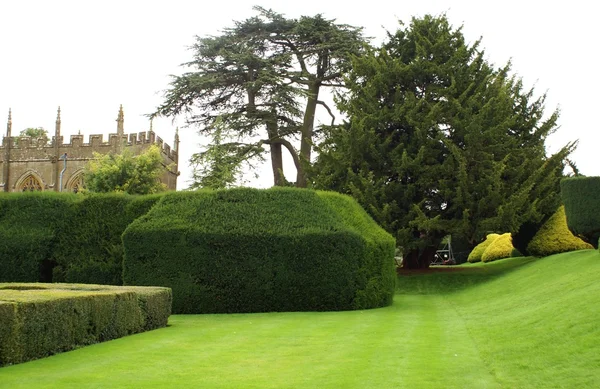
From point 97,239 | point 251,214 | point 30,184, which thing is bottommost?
point 97,239

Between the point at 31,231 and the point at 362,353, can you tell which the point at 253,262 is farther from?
the point at 362,353

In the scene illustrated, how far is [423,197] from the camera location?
28.9m

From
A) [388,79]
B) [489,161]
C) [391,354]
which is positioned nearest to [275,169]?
[388,79]

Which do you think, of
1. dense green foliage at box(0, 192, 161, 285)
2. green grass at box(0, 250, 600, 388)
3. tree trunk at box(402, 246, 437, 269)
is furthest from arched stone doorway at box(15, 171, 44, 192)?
green grass at box(0, 250, 600, 388)

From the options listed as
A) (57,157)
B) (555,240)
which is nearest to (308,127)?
(555,240)

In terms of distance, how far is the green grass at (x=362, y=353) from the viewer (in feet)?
25.6

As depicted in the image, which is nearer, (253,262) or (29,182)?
(253,262)

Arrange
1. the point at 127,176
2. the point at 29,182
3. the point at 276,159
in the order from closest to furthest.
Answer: the point at 276,159, the point at 127,176, the point at 29,182

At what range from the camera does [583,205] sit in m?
23.4

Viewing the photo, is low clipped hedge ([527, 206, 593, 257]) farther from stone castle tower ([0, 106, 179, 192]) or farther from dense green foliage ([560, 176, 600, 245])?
stone castle tower ([0, 106, 179, 192])

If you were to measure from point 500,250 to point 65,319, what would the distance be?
3308 centimetres

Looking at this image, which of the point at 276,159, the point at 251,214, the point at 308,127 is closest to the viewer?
the point at 251,214

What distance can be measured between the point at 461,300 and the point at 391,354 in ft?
41.5

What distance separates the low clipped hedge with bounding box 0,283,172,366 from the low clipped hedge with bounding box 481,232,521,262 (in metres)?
29.3
